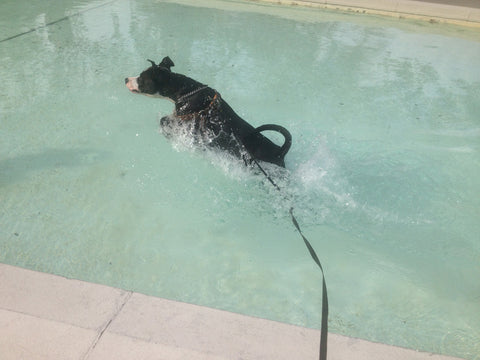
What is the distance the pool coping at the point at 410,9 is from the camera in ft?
33.5

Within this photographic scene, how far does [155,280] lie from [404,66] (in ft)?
21.4

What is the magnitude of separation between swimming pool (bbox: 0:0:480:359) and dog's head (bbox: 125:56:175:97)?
560 millimetres

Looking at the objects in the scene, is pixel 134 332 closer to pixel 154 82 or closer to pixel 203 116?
pixel 203 116

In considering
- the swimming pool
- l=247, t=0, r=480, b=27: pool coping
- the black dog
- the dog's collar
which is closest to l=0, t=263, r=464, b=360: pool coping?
the swimming pool

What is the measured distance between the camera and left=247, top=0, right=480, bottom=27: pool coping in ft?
33.5

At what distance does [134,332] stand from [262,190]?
183 centimetres

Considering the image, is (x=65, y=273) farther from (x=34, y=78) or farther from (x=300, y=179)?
(x=34, y=78)

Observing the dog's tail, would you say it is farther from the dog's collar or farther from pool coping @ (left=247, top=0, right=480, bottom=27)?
pool coping @ (left=247, top=0, right=480, bottom=27)

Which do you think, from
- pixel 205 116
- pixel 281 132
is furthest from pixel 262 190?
pixel 205 116

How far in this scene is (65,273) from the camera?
102 inches

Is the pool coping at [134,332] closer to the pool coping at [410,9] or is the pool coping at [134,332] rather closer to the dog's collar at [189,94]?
the dog's collar at [189,94]

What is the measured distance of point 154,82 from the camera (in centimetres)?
318

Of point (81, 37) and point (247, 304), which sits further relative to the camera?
point (81, 37)

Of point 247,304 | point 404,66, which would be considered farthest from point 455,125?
point 247,304
